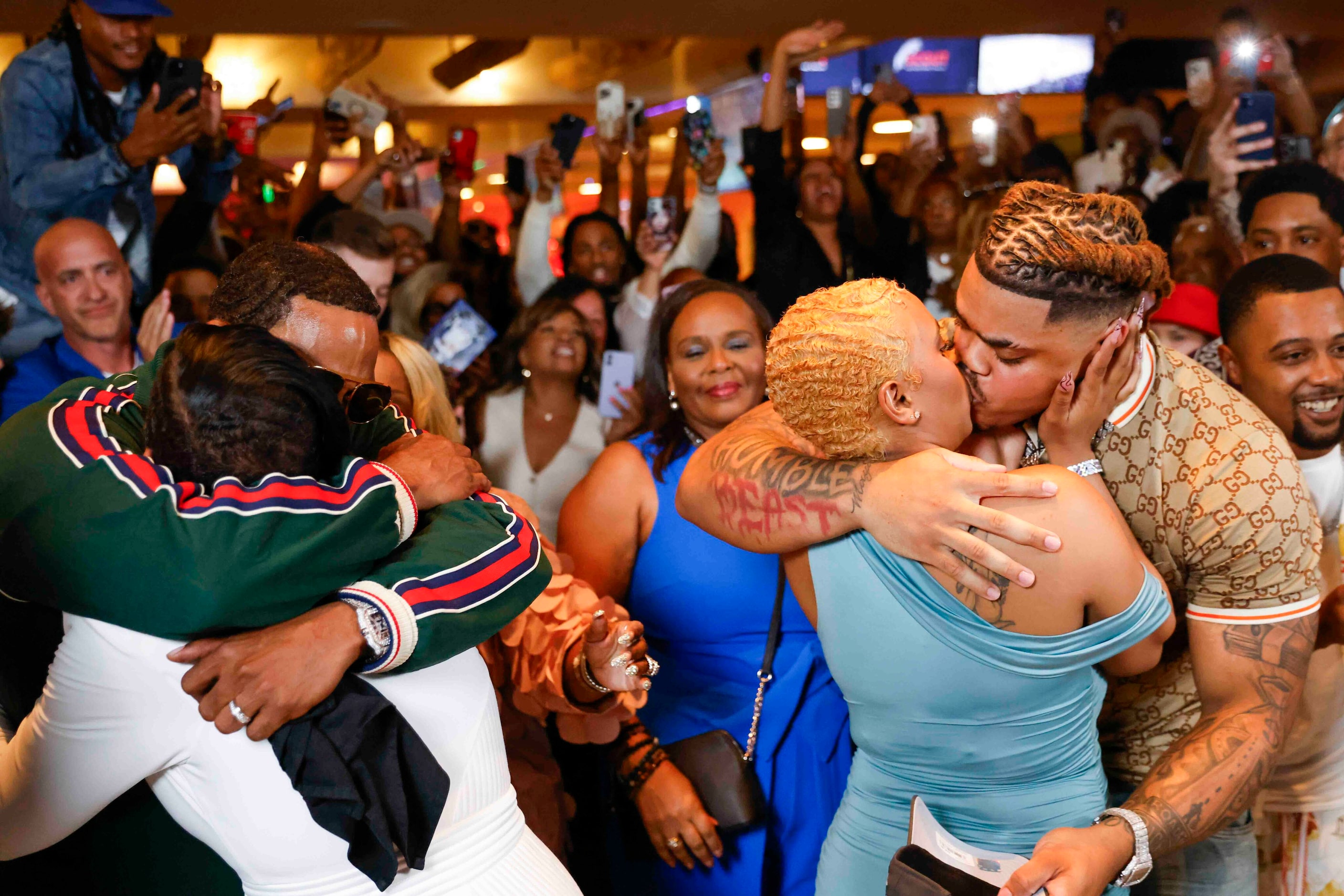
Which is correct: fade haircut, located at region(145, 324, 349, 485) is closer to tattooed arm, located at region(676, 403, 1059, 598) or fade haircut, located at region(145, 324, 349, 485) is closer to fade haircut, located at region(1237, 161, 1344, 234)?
tattooed arm, located at region(676, 403, 1059, 598)

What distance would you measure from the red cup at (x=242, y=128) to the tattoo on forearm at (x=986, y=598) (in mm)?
3734

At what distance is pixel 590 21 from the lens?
490cm

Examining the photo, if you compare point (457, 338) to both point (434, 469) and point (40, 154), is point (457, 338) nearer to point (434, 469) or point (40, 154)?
point (40, 154)

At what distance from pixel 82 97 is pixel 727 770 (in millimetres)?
2769

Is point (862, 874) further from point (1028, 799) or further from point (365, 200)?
point (365, 200)

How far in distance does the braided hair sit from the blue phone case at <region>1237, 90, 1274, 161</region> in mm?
3706

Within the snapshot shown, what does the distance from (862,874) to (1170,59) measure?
4508 mm

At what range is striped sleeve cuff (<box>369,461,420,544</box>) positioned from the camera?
4.17 ft

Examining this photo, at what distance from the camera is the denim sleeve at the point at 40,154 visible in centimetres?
316

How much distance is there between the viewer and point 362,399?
149 cm

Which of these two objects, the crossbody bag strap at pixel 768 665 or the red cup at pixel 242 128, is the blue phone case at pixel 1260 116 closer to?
the crossbody bag strap at pixel 768 665

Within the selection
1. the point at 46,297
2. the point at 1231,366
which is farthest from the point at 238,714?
the point at 46,297

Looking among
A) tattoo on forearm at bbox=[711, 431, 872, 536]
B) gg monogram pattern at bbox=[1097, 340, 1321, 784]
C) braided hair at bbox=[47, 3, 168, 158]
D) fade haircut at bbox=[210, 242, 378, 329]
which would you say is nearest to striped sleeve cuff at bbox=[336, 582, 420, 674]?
fade haircut at bbox=[210, 242, 378, 329]

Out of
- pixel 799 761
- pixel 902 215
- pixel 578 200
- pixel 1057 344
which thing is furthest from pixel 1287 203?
pixel 578 200
